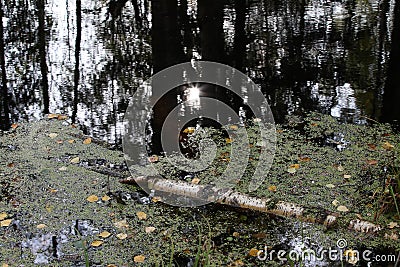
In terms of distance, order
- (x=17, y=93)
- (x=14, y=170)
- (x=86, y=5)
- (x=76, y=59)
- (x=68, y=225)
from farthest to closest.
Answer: (x=86, y=5)
(x=76, y=59)
(x=17, y=93)
(x=14, y=170)
(x=68, y=225)

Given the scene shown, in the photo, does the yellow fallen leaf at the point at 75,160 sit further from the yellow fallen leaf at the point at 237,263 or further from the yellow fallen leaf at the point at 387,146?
the yellow fallen leaf at the point at 387,146

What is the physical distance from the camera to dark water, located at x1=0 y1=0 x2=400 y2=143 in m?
5.48

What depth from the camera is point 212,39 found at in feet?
23.7

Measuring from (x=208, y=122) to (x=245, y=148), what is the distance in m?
0.68

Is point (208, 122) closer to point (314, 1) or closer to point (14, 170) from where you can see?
point (14, 170)

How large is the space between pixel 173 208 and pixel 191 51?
361 cm

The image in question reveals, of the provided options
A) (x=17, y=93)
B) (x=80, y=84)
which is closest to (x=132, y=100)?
(x=80, y=84)

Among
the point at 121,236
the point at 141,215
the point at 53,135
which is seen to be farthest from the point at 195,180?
the point at 53,135

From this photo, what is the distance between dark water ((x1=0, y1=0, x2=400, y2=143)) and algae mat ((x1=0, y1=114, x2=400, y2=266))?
0.59 meters

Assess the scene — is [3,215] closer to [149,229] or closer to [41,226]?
[41,226]

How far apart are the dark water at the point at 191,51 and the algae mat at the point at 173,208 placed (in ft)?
1.93

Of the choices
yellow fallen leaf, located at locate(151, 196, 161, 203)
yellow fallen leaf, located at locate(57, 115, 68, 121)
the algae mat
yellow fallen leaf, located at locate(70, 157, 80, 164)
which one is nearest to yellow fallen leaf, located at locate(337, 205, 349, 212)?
the algae mat

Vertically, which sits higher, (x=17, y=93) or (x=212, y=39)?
(x=212, y=39)

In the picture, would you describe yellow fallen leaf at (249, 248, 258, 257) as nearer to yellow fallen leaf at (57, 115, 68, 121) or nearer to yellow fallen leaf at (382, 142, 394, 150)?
yellow fallen leaf at (382, 142, 394, 150)
